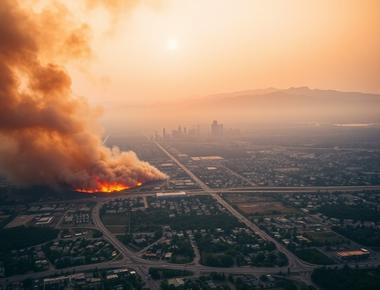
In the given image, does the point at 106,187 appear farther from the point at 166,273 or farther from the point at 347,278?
the point at 347,278

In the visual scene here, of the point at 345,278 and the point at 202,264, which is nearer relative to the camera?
the point at 345,278

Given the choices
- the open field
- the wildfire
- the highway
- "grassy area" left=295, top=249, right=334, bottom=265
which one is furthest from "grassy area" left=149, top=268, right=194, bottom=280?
the wildfire

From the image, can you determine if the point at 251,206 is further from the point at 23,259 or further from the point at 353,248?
the point at 23,259

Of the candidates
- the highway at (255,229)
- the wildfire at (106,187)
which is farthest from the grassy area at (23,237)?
the highway at (255,229)

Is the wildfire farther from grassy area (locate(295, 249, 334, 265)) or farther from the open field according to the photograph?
grassy area (locate(295, 249, 334, 265))

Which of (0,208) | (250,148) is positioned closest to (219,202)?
(0,208)

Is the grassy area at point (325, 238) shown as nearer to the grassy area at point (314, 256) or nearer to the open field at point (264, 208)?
the grassy area at point (314, 256)

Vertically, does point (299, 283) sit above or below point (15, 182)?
below
